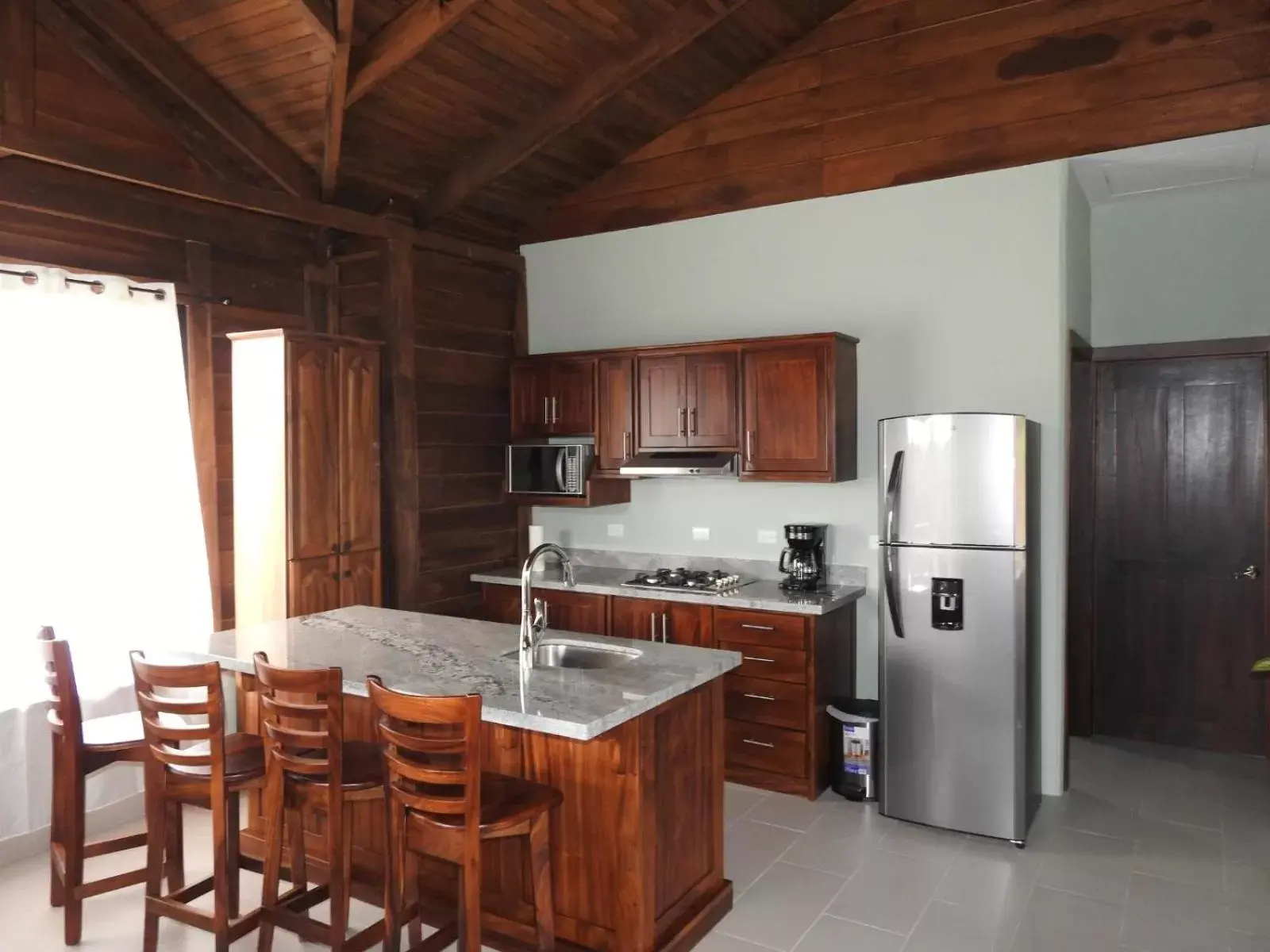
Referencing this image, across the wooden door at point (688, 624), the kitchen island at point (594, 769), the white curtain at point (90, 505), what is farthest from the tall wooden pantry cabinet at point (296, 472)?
the wooden door at point (688, 624)

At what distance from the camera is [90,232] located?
4172 millimetres

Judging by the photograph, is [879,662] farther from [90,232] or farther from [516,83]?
[90,232]

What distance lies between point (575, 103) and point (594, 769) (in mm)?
3460

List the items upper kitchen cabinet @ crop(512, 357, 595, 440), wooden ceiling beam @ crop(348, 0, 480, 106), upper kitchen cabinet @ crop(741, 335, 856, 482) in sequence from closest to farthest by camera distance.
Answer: wooden ceiling beam @ crop(348, 0, 480, 106)
upper kitchen cabinet @ crop(741, 335, 856, 482)
upper kitchen cabinet @ crop(512, 357, 595, 440)

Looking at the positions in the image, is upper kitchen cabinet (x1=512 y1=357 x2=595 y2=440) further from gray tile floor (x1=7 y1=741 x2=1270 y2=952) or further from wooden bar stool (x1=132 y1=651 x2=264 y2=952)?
wooden bar stool (x1=132 y1=651 x2=264 y2=952)

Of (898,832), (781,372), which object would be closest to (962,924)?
(898,832)

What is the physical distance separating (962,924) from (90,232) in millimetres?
4541

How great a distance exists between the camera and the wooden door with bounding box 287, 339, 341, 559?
4492mm

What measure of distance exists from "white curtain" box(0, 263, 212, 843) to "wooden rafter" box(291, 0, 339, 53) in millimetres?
1419

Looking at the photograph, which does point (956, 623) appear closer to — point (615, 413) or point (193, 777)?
point (615, 413)

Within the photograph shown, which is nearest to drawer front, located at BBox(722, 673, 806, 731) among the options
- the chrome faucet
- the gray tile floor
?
the gray tile floor

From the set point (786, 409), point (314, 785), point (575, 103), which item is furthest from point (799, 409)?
point (314, 785)

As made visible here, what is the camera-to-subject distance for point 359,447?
4879 mm

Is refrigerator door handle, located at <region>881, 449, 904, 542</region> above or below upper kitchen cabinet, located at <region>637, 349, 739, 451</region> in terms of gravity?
below
